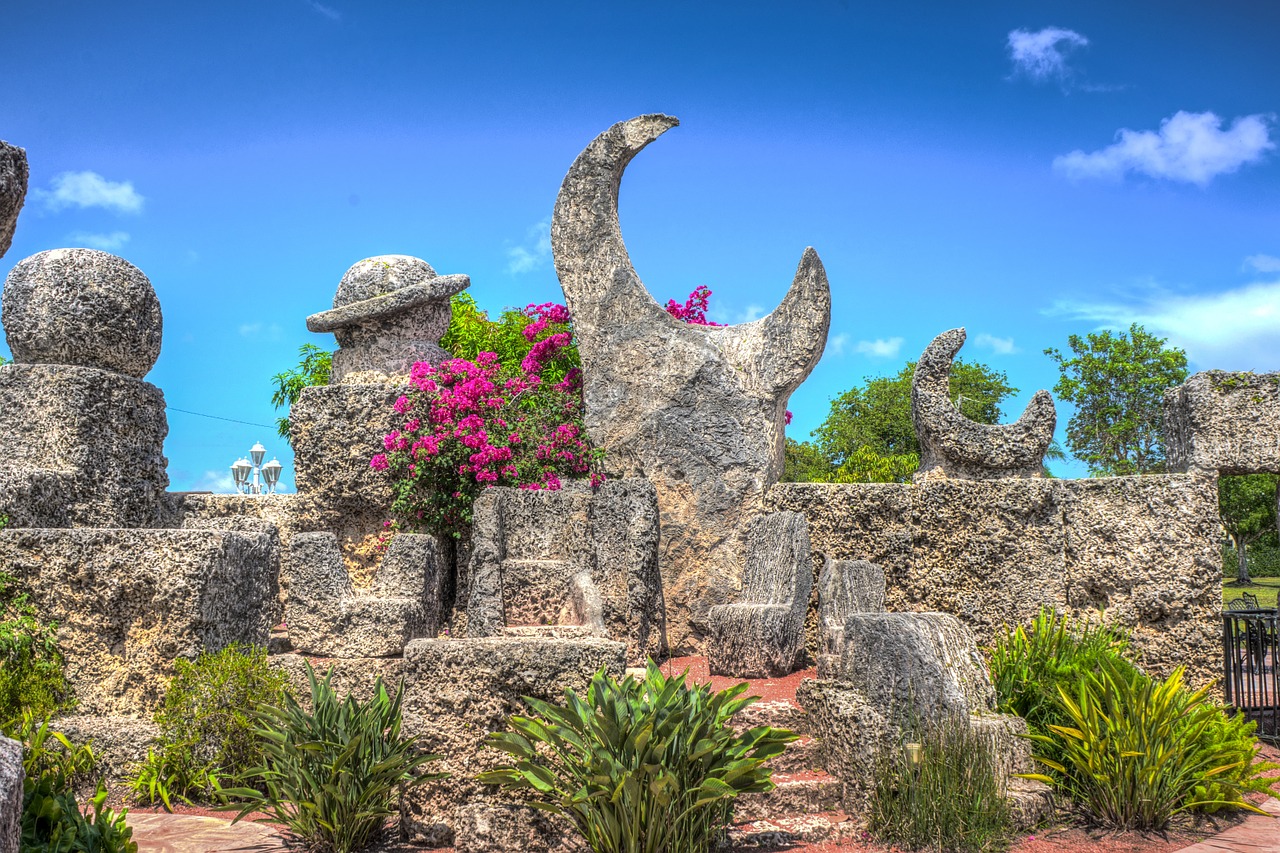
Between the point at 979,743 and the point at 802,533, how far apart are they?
8.30ft

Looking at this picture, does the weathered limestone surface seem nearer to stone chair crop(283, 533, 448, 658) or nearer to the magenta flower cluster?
stone chair crop(283, 533, 448, 658)

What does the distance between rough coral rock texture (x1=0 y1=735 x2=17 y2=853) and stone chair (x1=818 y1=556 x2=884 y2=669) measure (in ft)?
17.0

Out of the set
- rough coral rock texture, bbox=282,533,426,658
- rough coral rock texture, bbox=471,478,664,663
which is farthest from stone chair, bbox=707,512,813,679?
rough coral rock texture, bbox=282,533,426,658

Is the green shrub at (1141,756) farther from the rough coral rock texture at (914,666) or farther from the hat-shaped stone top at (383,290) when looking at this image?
the hat-shaped stone top at (383,290)

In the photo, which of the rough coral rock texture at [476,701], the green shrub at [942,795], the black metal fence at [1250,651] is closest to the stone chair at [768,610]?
the green shrub at [942,795]

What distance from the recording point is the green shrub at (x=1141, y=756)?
17.6ft

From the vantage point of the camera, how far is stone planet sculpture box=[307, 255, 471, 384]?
30.0ft

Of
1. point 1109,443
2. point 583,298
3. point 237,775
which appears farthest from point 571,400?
point 1109,443

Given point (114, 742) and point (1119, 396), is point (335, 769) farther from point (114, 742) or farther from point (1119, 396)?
point (1119, 396)

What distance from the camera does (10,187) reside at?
3.81 meters

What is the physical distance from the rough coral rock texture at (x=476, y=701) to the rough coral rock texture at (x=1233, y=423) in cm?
587

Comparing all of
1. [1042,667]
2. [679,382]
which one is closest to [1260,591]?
[679,382]

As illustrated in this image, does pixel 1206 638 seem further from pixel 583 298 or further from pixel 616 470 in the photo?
pixel 583 298

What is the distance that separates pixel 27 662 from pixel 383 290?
4.75 metres
